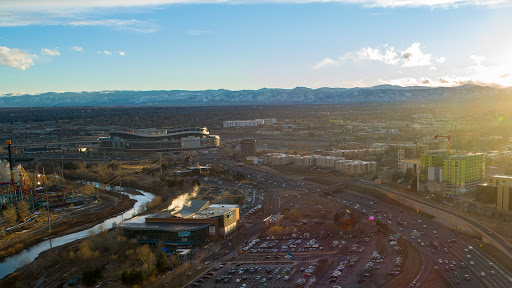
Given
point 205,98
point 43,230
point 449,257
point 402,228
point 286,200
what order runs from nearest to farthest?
point 449,257, point 402,228, point 43,230, point 286,200, point 205,98

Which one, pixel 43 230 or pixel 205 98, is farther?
pixel 205 98

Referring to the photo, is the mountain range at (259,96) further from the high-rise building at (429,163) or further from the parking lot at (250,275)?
the parking lot at (250,275)

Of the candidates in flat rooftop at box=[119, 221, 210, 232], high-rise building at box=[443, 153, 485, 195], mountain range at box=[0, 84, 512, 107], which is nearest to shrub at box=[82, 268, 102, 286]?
flat rooftop at box=[119, 221, 210, 232]

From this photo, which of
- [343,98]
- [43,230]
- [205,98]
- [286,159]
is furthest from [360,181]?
[205,98]

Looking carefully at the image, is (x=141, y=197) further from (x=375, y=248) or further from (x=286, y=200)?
(x=375, y=248)

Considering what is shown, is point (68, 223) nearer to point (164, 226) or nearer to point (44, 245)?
point (44, 245)

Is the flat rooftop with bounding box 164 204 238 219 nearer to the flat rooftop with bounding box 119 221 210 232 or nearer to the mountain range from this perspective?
the flat rooftop with bounding box 119 221 210 232

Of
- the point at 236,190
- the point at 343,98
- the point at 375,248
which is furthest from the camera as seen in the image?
the point at 343,98

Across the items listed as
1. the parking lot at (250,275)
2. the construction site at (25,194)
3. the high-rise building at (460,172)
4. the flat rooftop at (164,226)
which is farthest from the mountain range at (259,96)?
the parking lot at (250,275)
